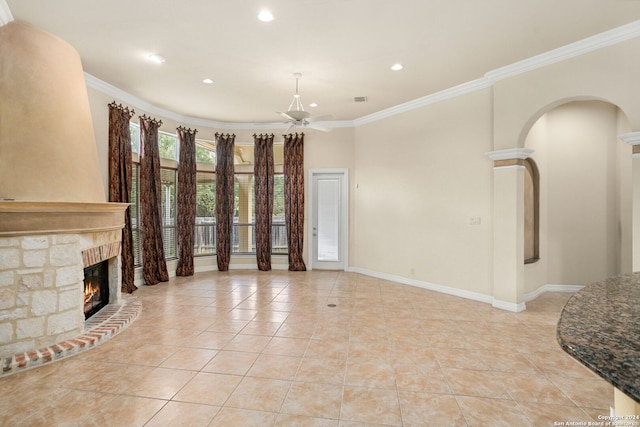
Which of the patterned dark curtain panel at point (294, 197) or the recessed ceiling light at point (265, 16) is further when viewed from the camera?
the patterned dark curtain panel at point (294, 197)

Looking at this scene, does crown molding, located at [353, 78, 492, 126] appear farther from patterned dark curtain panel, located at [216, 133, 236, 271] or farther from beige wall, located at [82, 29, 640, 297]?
patterned dark curtain panel, located at [216, 133, 236, 271]

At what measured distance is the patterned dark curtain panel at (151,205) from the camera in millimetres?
5668

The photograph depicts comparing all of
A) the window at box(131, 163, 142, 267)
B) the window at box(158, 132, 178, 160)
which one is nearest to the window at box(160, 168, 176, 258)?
the window at box(158, 132, 178, 160)

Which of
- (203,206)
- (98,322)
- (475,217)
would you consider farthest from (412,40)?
(203,206)

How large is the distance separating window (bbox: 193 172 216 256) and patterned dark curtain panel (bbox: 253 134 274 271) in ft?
3.14

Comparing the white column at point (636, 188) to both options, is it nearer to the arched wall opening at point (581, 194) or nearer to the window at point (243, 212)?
Answer: the arched wall opening at point (581, 194)

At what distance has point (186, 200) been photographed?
652 centimetres

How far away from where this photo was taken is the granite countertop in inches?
30.5

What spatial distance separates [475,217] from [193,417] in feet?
14.4

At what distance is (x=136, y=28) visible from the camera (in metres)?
3.34

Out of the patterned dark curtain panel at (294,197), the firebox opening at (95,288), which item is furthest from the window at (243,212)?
the firebox opening at (95,288)

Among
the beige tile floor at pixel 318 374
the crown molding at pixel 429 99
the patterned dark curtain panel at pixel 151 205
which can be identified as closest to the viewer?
the beige tile floor at pixel 318 374

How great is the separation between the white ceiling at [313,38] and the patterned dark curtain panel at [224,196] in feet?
6.58

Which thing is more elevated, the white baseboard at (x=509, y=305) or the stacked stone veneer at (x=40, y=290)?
the stacked stone veneer at (x=40, y=290)
